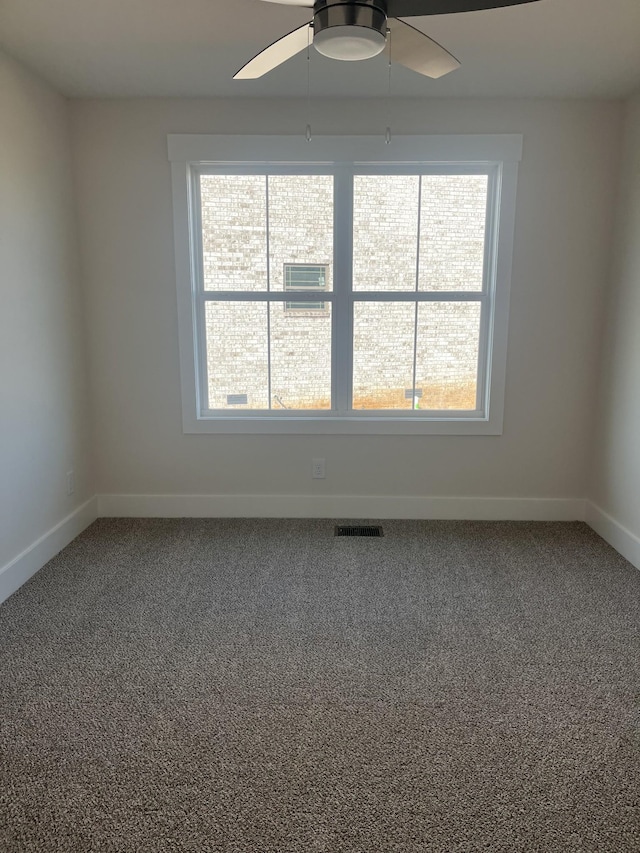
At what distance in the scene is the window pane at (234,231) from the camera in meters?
3.27

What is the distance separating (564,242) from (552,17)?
A: 130 cm

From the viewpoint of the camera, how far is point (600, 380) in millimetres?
3338

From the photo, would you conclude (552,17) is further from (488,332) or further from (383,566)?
(383,566)

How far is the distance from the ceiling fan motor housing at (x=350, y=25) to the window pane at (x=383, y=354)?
1889 mm

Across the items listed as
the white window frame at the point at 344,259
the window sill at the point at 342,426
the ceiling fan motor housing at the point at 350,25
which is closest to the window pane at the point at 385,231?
the white window frame at the point at 344,259

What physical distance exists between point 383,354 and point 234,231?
1.19 meters

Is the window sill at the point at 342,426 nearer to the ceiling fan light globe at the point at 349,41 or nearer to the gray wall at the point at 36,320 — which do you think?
the gray wall at the point at 36,320

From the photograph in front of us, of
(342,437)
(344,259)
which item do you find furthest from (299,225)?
(342,437)

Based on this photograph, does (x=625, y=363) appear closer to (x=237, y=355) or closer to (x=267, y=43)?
(x=237, y=355)

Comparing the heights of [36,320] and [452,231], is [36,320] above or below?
below

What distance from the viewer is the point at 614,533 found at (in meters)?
3.15

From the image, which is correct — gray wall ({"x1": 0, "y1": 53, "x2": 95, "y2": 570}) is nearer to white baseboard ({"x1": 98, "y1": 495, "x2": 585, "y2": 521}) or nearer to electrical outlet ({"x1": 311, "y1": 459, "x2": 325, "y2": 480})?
white baseboard ({"x1": 98, "y1": 495, "x2": 585, "y2": 521})

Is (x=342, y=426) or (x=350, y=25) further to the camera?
(x=342, y=426)

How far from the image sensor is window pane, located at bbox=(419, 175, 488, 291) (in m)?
3.26
